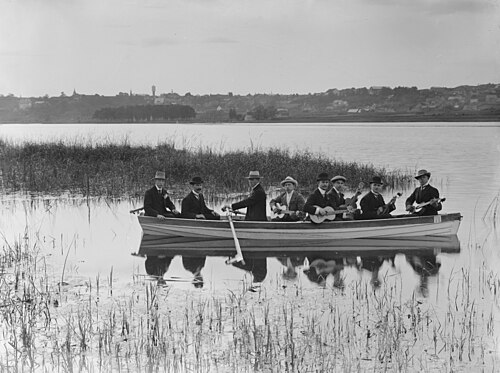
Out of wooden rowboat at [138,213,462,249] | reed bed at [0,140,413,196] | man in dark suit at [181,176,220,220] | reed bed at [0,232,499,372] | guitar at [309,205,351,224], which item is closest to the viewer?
reed bed at [0,232,499,372]

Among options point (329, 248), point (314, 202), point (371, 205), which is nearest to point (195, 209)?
point (314, 202)

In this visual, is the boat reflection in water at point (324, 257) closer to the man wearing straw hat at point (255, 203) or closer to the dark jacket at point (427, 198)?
the dark jacket at point (427, 198)

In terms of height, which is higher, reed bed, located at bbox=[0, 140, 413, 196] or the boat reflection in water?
reed bed, located at bbox=[0, 140, 413, 196]

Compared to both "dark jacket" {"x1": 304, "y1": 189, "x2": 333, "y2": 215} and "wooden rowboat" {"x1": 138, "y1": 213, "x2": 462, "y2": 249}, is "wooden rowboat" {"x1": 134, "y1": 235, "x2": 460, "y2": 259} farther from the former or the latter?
"dark jacket" {"x1": 304, "y1": 189, "x2": 333, "y2": 215}

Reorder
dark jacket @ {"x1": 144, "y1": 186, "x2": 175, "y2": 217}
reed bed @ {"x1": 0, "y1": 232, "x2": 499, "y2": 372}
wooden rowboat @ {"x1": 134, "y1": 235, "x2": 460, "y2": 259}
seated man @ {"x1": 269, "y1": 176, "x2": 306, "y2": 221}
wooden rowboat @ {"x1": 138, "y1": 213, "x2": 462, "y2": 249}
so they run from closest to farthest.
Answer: reed bed @ {"x1": 0, "y1": 232, "x2": 499, "y2": 372}
wooden rowboat @ {"x1": 134, "y1": 235, "x2": 460, "y2": 259}
wooden rowboat @ {"x1": 138, "y1": 213, "x2": 462, "y2": 249}
seated man @ {"x1": 269, "y1": 176, "x2": 306, "y2": 221}
dark jacket @ {"x1": 144, "y1": 186, "x2": 175, "y2": 217}

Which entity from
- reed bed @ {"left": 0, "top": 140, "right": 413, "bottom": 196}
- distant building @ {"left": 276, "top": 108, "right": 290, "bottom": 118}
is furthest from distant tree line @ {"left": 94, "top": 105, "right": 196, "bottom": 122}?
reed bed @ {"left": 0, "top": 140, "right": 413, "bottom": 196}

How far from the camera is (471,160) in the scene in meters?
39.8

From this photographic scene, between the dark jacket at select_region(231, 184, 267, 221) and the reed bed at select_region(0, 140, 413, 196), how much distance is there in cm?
724

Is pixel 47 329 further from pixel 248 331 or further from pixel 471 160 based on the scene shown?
pixel 471 160

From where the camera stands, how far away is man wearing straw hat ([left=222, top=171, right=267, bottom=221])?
14794mm

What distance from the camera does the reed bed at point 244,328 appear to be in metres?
7.81

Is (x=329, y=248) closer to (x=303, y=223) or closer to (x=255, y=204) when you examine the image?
(x=303, y=223)

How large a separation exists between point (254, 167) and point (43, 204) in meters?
7.88

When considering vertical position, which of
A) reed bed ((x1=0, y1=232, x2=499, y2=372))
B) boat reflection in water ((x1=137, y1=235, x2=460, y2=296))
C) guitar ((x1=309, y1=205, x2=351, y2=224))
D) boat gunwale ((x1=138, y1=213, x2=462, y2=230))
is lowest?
boat reflection in water ((x1=137, y1=235, x2=460, y2=296))
